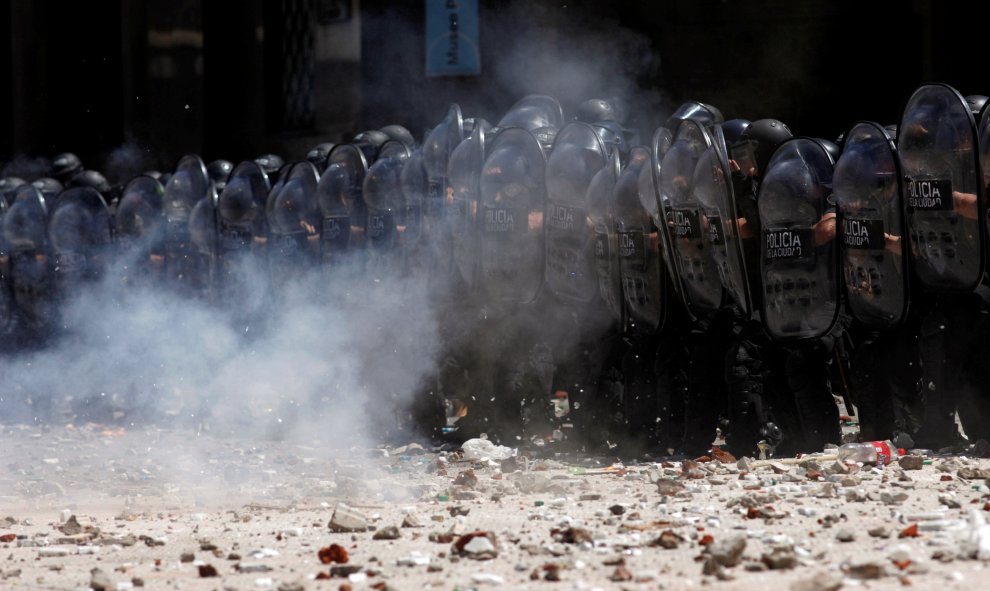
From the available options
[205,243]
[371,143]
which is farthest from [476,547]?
[205,243]

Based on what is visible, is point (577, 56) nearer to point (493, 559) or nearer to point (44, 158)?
point (44, 158)

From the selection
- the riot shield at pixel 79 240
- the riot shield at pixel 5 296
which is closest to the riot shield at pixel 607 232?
the riot shield at pixel 79 240

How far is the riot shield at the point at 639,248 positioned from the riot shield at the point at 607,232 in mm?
42

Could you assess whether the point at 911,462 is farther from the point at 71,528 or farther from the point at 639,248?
the point at 71,528

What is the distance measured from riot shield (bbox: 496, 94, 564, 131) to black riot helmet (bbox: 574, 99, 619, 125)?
0.12 metres

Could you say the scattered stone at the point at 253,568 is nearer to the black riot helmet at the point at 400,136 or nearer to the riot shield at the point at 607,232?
the riot shield at the point at 607,232

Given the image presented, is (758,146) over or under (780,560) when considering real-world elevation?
over

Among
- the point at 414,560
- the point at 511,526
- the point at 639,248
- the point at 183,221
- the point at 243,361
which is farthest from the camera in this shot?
the point at 183,221

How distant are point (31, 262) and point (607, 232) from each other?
4417 millimetres

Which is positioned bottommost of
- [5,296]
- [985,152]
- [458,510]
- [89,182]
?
[458,510]

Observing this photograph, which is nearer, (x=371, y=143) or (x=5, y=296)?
(x=371, y=143)

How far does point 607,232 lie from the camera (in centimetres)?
664

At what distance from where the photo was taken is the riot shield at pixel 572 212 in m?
6.78

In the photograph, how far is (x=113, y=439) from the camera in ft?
27.3
